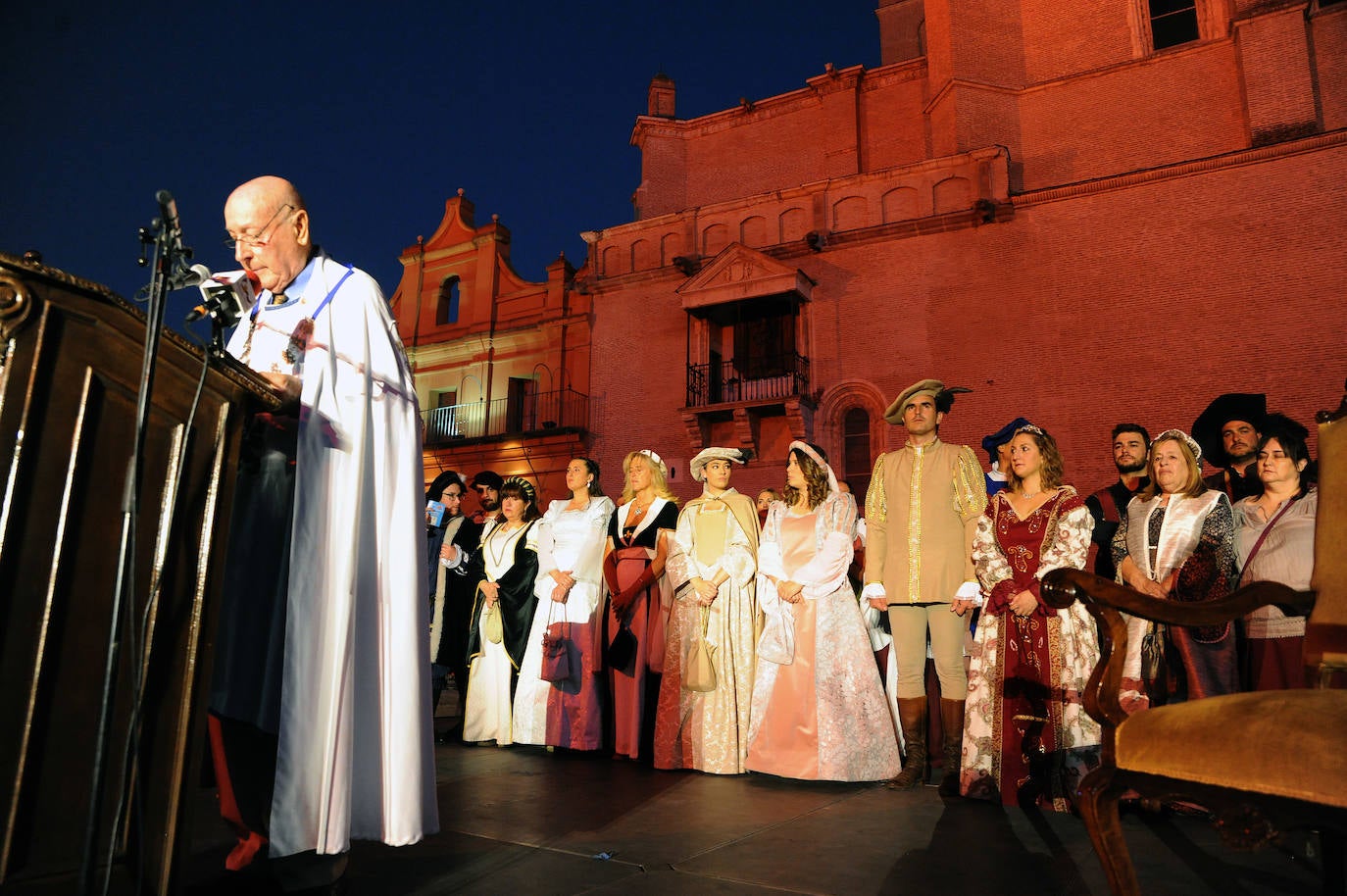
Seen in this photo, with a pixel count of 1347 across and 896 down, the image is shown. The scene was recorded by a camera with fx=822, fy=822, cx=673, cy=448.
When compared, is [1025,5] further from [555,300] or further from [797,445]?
[797,445]

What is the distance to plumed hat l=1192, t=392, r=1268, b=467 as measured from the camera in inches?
212

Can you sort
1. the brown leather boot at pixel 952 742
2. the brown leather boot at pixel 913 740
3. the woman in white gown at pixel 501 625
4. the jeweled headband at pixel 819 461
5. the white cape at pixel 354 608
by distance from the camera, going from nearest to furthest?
the white cape at pixel 354 608
the brown leather boot at pixel 952 742
the brown leather boot at pixel 913 740
the jeweled headband at pixel 819 461
the woman in white gown at pixel 501 625

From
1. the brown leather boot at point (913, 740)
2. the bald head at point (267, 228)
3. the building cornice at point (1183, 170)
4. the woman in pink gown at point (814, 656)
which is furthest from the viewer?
the building cornice at point (1183, 170)

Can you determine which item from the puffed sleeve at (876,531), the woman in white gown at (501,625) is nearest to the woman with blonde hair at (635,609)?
the woman in white gown at (501,625)

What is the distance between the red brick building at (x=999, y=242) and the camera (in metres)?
13.9

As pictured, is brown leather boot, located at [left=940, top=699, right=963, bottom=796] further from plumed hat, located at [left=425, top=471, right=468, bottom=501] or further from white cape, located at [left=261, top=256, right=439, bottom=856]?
plumed hat, located at [left=425, top=471, right=468, bottom=501]

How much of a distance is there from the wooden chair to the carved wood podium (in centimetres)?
209

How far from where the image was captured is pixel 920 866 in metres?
2.80

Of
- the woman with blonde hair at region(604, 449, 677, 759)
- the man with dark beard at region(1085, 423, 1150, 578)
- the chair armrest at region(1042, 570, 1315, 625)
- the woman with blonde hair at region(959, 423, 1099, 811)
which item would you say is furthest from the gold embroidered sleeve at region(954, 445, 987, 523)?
the chair armrest at region(1042, 570, 1315, 625)

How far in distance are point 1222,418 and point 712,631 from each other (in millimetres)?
3800

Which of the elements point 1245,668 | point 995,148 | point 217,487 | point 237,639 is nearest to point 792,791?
point 1245,668

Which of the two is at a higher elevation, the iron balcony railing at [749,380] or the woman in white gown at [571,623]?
the iron balcony railing at [749,380]

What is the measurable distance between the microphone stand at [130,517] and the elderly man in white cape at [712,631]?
383cm

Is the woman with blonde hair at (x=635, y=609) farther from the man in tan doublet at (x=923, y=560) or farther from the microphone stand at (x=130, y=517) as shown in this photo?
the microphone stand at (x=130, y=517)
